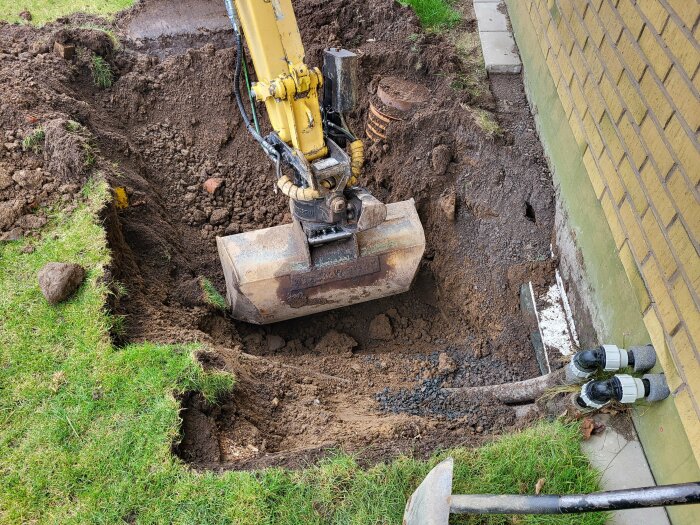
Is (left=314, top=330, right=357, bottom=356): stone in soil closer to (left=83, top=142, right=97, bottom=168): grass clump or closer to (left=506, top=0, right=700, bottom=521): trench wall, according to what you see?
(left=506, top=0, right=700, bottom=521): trench wall

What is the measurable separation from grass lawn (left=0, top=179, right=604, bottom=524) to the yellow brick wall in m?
0.75

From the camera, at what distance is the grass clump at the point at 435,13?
5.53m

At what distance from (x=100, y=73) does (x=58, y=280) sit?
8.68 feet

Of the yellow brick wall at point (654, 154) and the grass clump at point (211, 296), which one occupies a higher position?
the yellow brick wall at point (654, 154)

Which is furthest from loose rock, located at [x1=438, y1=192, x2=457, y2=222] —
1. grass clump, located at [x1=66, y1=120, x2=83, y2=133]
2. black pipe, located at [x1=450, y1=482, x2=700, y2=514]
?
grass clump, located at [x1=66, y1=120, x2=83, y2=133]

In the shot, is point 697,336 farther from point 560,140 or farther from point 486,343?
point 560,140

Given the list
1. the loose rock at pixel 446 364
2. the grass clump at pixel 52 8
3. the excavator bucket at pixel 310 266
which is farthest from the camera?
the grass clump at pixel 52 8

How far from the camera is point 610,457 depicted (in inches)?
105

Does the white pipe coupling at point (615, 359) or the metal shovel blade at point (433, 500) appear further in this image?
the white pipe coupling at point (615, 359)

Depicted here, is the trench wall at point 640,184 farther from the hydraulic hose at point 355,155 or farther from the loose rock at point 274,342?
the loose rock at point 274,342

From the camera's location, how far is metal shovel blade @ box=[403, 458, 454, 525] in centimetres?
217

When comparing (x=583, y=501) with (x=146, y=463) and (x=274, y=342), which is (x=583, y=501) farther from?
(x=274, y=342)

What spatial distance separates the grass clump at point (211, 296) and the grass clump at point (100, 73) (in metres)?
2.40

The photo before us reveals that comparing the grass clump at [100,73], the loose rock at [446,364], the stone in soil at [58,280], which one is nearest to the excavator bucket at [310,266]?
the loose rock at [446,364]
